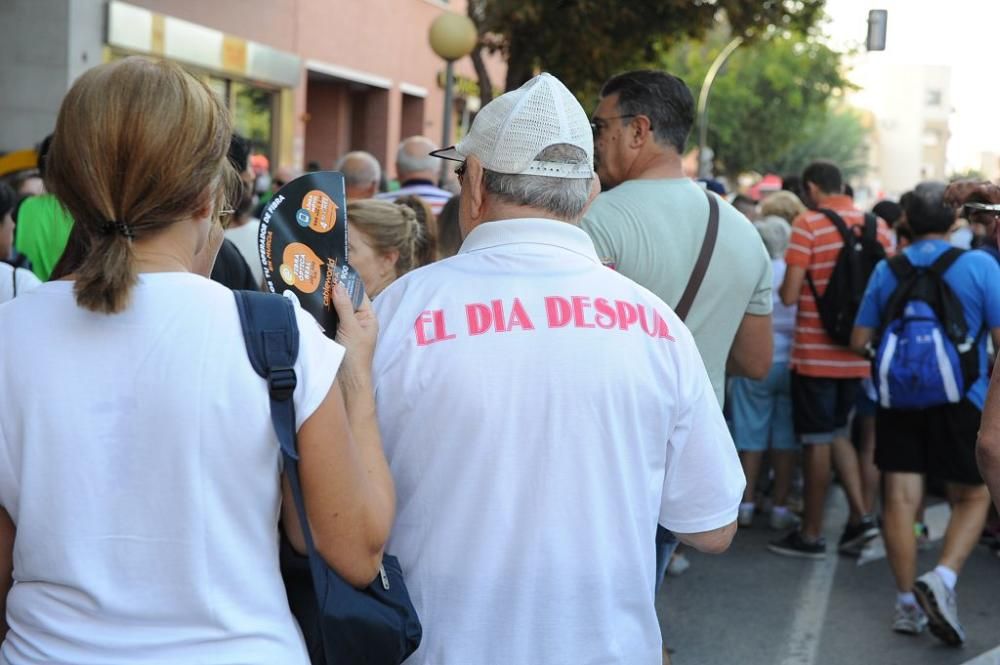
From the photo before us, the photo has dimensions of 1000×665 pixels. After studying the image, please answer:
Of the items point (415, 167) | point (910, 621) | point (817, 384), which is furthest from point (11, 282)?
point (817, 384)

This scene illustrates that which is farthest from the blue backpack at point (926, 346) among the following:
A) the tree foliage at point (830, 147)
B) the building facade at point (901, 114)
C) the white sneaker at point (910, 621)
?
the building facade at point (901, 114)

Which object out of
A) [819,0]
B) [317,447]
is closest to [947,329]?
[317,447]

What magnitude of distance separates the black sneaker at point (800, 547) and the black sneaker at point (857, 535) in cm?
12

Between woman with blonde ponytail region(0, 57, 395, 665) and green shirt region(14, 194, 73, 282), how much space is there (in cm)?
417

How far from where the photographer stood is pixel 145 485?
180 centimetres

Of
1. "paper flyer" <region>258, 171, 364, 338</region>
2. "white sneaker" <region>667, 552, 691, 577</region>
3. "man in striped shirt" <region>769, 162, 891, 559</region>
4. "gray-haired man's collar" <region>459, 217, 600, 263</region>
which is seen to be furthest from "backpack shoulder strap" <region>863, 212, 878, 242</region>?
"paper flyer" <region>258, 171, 364, 338</region>

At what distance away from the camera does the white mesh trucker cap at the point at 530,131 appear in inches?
92.7

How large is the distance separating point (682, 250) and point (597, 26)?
9.76m

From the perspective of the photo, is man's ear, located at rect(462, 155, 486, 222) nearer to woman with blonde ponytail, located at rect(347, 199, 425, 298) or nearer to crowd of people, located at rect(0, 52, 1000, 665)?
crowd of people, located at rect(0, 52, 1000, 665)

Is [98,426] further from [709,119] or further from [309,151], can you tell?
[709,119]

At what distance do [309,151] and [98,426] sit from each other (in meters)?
21.4

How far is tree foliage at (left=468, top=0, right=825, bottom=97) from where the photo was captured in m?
12.7

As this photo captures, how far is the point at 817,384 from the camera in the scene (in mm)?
6828

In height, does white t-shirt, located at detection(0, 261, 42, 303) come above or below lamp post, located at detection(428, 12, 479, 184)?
below
